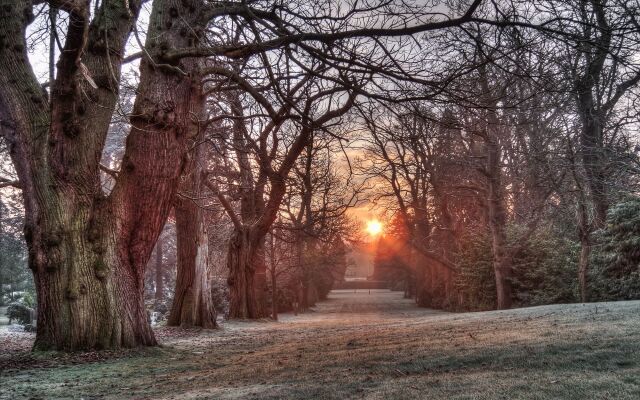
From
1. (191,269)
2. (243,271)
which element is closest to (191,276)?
(191,269)

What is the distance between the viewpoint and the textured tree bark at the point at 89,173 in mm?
7457

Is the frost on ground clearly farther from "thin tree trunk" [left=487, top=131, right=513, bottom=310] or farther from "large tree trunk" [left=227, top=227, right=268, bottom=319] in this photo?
"thin tree trunk" [left=487, top=131, right=513, bottom=310]

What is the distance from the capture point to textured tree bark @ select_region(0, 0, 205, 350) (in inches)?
294

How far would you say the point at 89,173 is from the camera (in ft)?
25.5

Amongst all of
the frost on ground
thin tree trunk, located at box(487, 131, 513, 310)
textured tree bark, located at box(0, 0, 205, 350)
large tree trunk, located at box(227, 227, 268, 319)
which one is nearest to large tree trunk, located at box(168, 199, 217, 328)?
large tree trunk, located at box(227, 227, 268, 319)

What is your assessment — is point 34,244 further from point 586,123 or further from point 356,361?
point 586,123

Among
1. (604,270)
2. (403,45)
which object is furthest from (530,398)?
(604,270)

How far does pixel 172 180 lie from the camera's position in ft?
26.5

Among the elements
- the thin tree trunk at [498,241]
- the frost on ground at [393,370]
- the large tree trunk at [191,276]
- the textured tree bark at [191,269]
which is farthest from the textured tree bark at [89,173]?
the thin tree trunk at [498,241]

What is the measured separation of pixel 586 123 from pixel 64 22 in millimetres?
17007

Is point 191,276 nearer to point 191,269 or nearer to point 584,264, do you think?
point 191,269

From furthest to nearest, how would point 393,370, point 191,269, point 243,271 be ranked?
point 243,271
point 191,269
point 393,370

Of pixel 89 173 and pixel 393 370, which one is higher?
pixel 89 173

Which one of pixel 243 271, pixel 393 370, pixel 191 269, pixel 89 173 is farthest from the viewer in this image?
pixel 243 271
